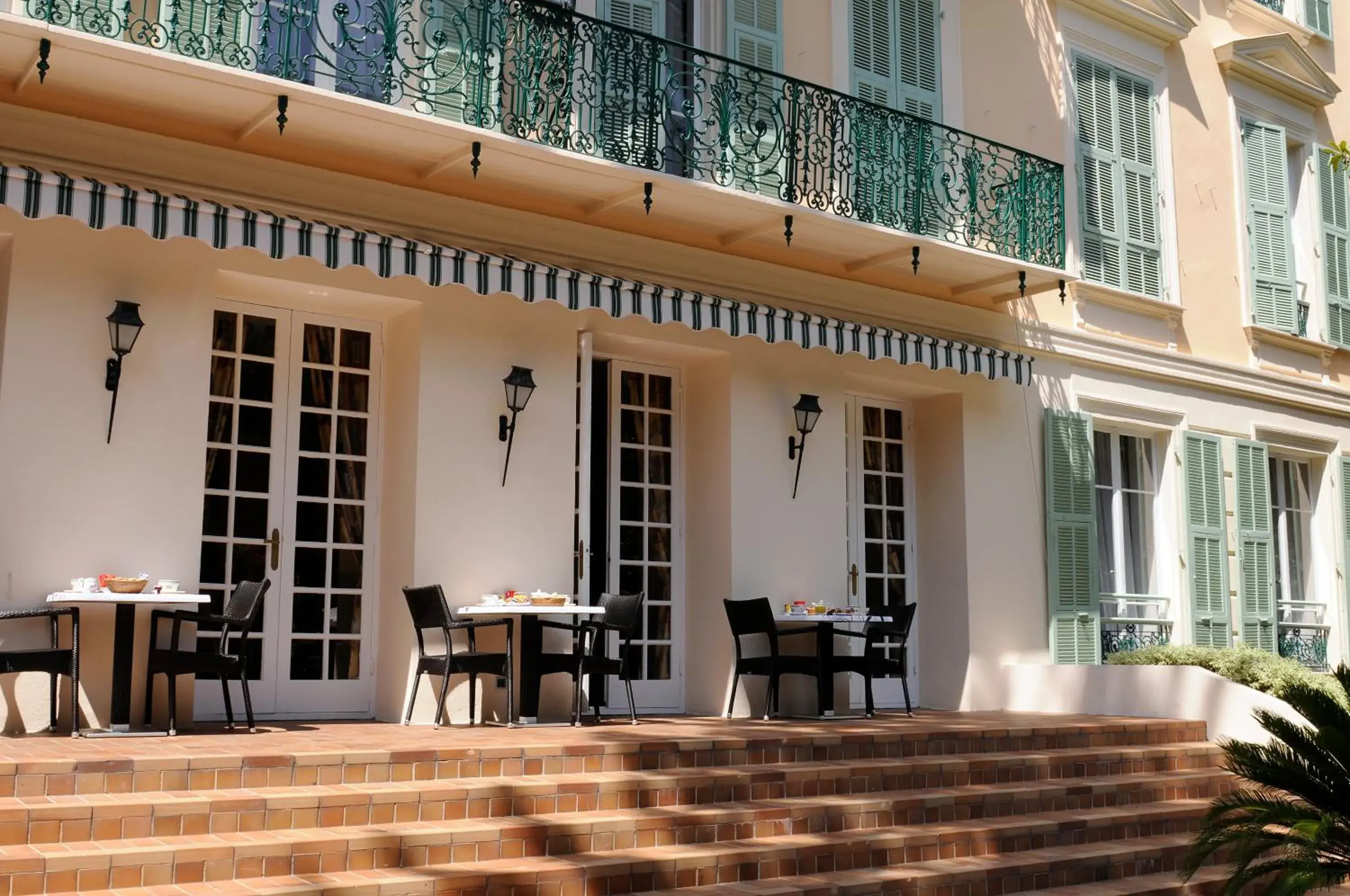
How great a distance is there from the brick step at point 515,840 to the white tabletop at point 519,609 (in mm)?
1944

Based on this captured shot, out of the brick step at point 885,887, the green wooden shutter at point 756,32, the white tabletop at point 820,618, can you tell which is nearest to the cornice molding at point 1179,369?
the green wooden shutter at point 756,32

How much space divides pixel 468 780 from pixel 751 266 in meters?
5.22

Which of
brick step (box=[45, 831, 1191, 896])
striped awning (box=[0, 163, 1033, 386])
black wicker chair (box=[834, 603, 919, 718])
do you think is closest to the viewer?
brick step (box=[45, 831, 1191, 896])

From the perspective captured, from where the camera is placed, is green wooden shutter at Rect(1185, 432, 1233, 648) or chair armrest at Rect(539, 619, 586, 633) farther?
green wooden shutter at Rect(1185, 432, 1233, 648)

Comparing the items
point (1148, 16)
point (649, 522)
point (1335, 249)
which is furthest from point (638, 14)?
point (1335, 249)

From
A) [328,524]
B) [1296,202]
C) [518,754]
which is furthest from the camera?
[1296,202]

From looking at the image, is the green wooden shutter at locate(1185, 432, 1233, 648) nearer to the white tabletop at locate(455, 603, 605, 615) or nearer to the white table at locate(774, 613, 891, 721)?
the white table at locate(774, 613, 891, 721)

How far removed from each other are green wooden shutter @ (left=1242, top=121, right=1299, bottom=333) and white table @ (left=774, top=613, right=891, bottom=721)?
6.63 meters

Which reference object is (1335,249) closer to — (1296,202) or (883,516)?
(1296,202)

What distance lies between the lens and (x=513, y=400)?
8.93 meters

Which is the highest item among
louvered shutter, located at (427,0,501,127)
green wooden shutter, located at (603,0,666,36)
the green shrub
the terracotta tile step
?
green wooden shutter, located at (603,0,666,36)

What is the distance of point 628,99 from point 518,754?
15.8 feet

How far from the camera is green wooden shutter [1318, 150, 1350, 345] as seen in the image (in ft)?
47.8

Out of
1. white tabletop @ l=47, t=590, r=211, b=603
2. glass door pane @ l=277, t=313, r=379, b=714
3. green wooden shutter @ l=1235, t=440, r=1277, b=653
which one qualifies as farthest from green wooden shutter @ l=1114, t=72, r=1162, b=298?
white tabletop @ l=47, t=590, r=211, b=603
